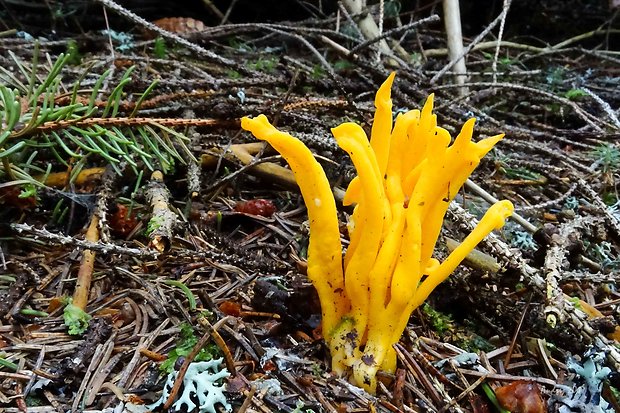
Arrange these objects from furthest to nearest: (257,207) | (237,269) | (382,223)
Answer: (257,207), (237,269), (382,223)

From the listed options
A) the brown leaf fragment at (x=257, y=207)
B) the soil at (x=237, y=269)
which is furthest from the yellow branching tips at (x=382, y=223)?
Result: the brown leaf fragment at (x=257, y=207)

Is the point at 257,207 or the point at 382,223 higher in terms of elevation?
the point at 382,223

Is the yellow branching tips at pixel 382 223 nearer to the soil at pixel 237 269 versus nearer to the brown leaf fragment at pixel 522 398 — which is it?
the soil at pixel 237 269

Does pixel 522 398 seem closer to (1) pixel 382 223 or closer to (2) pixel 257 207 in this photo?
(1) pixel 382 223

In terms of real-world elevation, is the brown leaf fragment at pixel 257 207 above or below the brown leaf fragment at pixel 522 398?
above

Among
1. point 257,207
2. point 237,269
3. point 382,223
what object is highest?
point 382,223

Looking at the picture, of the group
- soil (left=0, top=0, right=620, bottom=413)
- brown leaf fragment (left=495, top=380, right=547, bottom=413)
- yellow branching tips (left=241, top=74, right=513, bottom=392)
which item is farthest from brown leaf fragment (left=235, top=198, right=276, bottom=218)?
brown leaf fragment (left=495, top=380, right=547, bottom=413)

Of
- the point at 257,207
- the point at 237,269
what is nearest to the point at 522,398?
the point at 237,269
